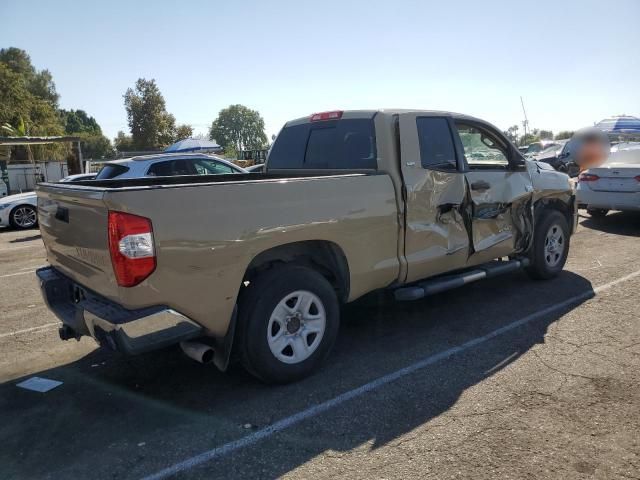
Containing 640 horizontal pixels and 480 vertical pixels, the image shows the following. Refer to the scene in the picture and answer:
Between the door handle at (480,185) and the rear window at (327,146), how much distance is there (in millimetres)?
1171

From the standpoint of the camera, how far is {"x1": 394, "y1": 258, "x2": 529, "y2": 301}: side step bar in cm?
436

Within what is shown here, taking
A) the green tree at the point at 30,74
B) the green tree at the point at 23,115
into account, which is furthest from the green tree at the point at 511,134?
the green tree at the point at 30,74

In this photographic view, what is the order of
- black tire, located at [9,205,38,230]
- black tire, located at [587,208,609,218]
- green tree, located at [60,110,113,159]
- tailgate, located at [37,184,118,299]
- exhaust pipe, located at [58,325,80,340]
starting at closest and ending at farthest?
tailgate, located at [37,184,118,299] → exhaust pipe, located at [58,325,80,340] → black tire, located at [587,208,609,218] → black tire, located at [9,205,38,230] → green tree, located at [60,110,113,159]

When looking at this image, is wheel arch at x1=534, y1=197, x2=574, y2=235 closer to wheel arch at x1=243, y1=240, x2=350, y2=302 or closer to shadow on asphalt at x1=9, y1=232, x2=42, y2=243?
wheel arch at x1=243, y1=240, x2=350, y2=302

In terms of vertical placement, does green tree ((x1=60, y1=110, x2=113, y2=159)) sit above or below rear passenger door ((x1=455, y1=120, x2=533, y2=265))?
above

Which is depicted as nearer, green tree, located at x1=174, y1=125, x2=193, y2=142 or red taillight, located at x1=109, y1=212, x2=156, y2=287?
red taillight, located at x1=109, y1=212, x2=156, y2=287

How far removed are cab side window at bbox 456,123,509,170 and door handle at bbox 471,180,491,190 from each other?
18 centimetres

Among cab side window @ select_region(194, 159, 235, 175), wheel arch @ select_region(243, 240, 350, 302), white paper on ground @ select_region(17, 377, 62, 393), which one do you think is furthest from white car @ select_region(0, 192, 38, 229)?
wheel arch @ select_region(243, 240, 350, 302)

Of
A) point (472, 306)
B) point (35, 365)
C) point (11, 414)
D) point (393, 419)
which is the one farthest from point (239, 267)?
point (472, 306)

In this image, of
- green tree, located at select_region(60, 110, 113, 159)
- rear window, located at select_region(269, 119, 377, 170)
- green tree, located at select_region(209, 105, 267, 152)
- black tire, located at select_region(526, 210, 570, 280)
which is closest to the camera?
rear window, located at select_region(269, 119, 377, 170)

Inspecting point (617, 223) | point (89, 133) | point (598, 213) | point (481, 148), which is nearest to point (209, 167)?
point (481, 148)

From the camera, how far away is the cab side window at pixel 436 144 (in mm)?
4598

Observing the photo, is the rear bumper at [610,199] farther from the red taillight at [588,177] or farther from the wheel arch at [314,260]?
the wheel arch at [314,260]

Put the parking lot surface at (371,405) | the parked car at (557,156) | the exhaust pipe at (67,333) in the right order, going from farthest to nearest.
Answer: the parked car at (557,156) < the exhaust pipe at (67,333) < the parking lot surface at (371,405)
